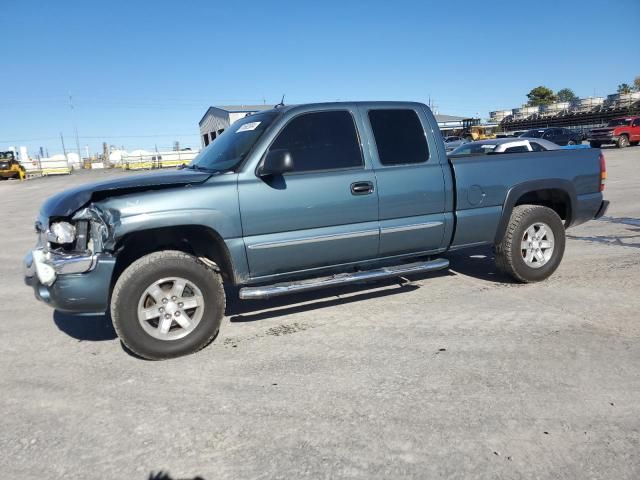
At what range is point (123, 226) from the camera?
356 centimetres

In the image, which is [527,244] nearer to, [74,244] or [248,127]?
[248,127]

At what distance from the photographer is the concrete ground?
2518mm

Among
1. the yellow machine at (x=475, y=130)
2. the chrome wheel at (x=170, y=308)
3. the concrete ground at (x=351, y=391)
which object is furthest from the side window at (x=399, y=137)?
the yellow machine at (x=475, y=130)

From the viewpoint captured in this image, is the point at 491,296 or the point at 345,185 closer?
the point at 345,185

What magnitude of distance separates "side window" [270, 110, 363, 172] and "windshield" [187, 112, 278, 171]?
23 cm

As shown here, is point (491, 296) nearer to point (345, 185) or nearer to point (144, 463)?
point (345, 185)

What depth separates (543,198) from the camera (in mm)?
5488

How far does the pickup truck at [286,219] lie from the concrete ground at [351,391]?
407 millimetres

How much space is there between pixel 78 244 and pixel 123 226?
389 mm

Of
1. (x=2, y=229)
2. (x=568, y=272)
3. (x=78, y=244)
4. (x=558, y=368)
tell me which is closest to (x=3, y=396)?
(x=78, y=244)

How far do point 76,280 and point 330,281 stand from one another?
196 cm

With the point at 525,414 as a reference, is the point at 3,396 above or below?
above

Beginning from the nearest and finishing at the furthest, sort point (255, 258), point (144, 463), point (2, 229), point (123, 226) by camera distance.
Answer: point (144, 463)
point (123, 226)
point (255, 258)
point (2, 229)

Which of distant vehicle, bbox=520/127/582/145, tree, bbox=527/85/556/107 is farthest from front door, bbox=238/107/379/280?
tree, bbox=527/85/556/107
